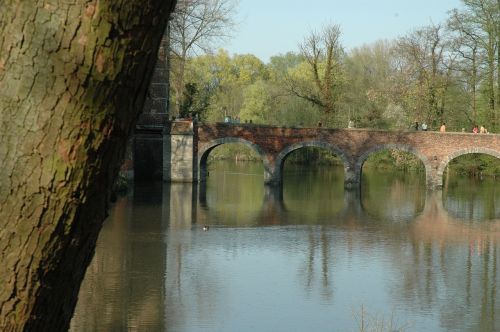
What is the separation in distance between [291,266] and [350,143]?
18.2 m

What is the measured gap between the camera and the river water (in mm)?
10484

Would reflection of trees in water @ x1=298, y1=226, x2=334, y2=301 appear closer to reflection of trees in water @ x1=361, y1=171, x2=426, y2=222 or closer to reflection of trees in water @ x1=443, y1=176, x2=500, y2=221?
reflection of trees in water @ x1=361, y1=171, x2=426, y2=222

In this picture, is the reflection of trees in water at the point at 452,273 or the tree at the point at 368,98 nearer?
the reflection of trees in water at the point at 452,273

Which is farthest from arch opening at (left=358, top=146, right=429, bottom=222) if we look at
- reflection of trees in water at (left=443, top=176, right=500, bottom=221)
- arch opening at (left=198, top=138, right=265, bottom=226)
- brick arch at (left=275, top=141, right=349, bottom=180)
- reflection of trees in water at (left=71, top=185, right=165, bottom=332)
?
reflection of trees in water at (left=71, top=185, right=165, bottom=332)

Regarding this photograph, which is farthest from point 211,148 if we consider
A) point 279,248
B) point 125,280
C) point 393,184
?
point 125,280

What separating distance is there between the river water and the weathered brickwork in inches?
208

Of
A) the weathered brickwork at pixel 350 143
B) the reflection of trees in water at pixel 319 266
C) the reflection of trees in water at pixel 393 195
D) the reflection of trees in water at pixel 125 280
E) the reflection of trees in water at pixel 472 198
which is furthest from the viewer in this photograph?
the weathered brickwork at pixel 350 143

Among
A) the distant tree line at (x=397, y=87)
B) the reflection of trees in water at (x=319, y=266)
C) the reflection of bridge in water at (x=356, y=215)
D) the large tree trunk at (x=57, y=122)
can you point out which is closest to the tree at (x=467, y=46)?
the distant tree line at (x=397, y=87)

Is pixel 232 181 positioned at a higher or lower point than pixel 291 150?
lower

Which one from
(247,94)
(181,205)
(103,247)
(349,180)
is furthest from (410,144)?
(103,247)

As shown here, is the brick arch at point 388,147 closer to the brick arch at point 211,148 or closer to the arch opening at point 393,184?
the arch opening at point 393,184

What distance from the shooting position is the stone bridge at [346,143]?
3122cm

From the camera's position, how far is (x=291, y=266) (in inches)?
558

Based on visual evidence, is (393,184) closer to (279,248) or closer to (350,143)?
(350,143)
